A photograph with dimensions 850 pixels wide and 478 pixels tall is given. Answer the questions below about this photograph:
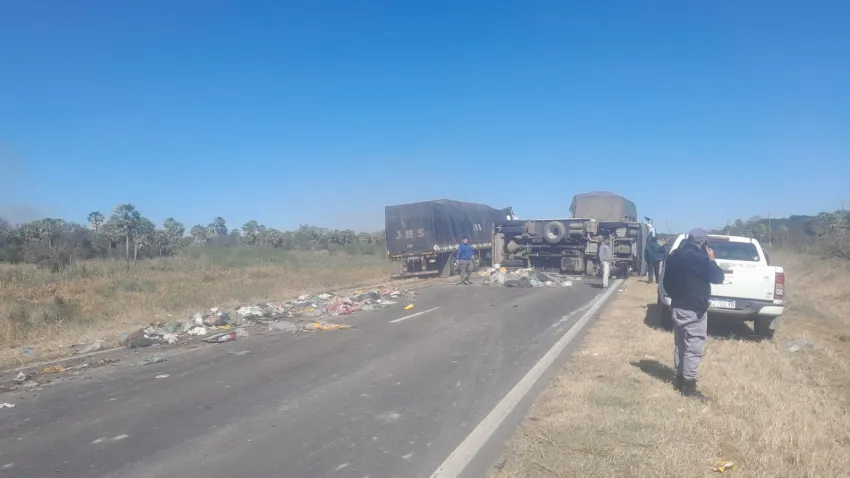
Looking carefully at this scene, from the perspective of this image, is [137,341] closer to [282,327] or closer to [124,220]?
[282,327]

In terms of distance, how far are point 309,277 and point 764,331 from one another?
18610 millimetres

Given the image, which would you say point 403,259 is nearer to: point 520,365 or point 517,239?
point 517,239

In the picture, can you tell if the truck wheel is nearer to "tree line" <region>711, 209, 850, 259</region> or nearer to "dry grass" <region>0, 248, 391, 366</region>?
"tree line" <region>711, 209, 850, 259</region>

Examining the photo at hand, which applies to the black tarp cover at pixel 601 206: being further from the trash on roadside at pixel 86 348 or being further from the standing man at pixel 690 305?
the trash on roadside at pixel 86 348

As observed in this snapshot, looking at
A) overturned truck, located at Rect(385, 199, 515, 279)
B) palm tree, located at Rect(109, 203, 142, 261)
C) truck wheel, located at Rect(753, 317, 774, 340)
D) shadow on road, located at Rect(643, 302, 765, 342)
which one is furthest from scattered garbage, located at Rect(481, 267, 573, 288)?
palm tree, located at Rect(109, 203, 142, 261)

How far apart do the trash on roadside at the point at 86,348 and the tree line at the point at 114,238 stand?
1796 centimetres

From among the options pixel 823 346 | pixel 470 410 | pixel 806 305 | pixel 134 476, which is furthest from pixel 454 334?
pixel 806 305

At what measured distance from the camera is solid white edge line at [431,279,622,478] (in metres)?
4.64

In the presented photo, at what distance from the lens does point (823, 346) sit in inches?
380

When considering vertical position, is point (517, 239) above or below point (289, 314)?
above

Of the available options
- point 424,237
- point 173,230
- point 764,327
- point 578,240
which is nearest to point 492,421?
point 764,327

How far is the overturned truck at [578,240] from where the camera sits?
23.5 m

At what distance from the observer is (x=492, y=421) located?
568 cm

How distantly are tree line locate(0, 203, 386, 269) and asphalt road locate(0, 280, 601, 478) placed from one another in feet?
71.5
